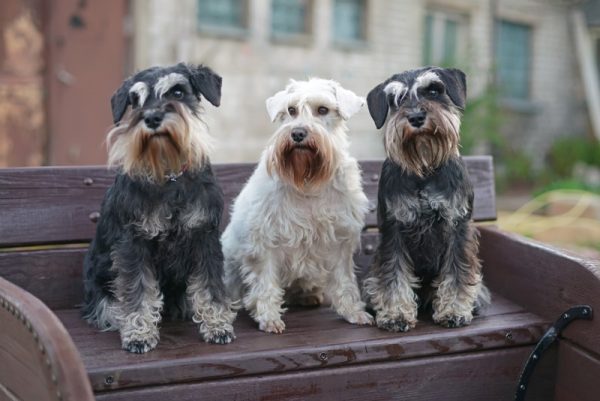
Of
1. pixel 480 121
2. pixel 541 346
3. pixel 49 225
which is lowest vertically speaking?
pixel 541 346

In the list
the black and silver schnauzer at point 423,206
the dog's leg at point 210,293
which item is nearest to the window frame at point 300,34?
the black and silver schnauzer at point 423,206

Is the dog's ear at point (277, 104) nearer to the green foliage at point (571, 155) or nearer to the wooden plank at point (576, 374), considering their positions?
the wooden plank at point (576, 374)

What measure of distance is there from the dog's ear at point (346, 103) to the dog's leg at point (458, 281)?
0.73 m

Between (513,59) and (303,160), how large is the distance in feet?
44.1

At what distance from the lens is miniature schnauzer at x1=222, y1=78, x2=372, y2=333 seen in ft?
11.0

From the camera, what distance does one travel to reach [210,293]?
3248 mm

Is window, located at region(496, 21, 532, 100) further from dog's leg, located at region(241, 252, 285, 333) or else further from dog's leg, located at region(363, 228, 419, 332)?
dog's leg, located at region(241, 252, 285, 333)

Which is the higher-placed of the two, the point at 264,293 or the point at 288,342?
the point at 264,293

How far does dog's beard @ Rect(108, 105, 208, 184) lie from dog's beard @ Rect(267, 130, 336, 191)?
0.38m

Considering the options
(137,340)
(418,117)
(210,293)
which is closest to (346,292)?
(210,293)

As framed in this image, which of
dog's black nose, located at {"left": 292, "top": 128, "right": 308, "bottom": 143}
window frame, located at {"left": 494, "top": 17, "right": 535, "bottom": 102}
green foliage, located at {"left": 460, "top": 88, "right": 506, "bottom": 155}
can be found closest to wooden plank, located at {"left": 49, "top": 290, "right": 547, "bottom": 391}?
dog's black nose, located at {"left": 292, "top": 128, "right": 308, "bottom": 143}

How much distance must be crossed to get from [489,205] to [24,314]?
2.73 m

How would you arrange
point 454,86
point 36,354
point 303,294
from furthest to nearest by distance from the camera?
point 303,294
point 454,86
point 36,354

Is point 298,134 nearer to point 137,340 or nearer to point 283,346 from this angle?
point 283,346
